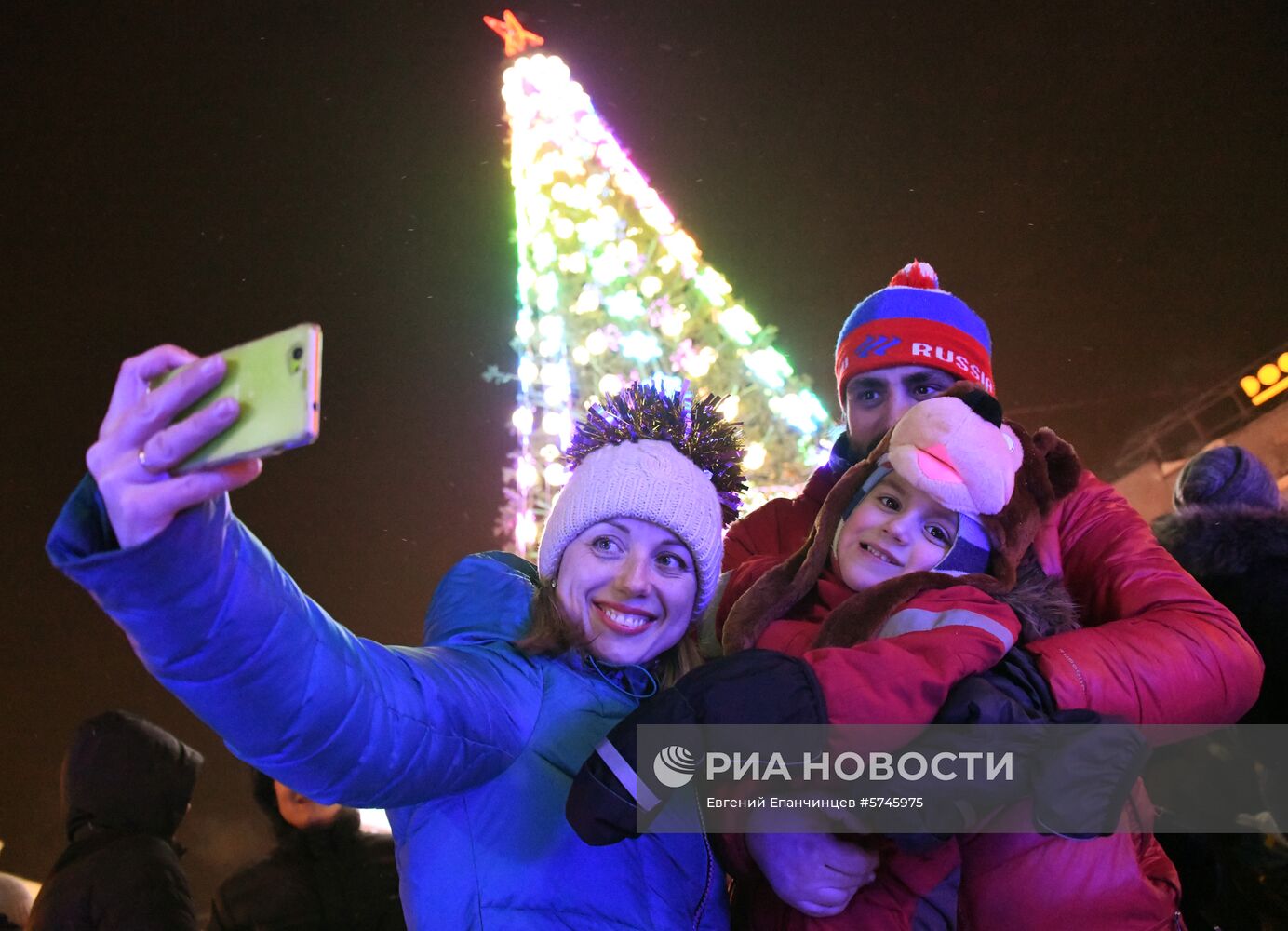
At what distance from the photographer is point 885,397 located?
1978 mm

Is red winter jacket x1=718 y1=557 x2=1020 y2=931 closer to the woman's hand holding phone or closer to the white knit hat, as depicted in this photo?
the white knit hat

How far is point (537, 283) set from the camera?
132 inches

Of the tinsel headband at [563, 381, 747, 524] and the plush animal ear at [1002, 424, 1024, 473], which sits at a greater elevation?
the tinsel headband at [563, 381, 747, 524]

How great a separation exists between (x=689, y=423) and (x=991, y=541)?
1.71 feet

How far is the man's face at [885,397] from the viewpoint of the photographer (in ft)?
6.26

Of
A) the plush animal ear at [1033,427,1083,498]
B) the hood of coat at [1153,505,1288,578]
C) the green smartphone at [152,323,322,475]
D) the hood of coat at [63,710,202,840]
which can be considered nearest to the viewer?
the green smartphone at [152,323,322,475]

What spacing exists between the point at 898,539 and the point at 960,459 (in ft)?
0.51

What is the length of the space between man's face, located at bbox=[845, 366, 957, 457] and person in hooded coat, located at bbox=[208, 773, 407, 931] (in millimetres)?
1675

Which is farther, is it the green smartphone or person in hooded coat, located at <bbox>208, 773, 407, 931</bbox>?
person in hooded coat, located at <bbox>208, 773, 407, 931</bbox>

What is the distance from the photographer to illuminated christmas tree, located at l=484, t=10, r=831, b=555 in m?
3.30

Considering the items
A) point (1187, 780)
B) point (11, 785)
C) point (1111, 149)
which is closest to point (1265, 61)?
point (1111, 149)
